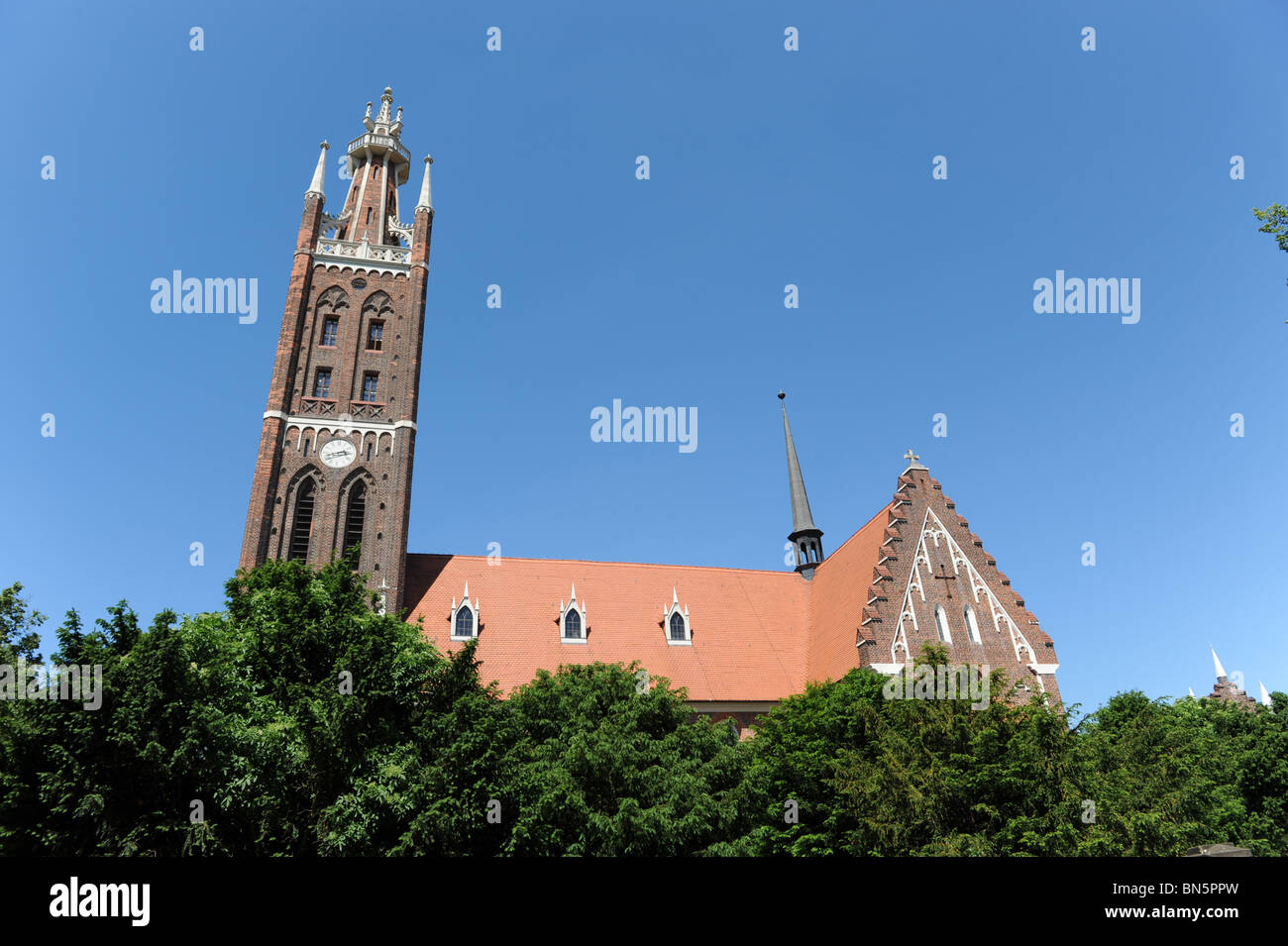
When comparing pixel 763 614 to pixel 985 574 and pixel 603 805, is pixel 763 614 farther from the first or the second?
pixel 603 805

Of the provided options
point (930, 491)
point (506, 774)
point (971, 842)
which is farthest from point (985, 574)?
point (506, 774)

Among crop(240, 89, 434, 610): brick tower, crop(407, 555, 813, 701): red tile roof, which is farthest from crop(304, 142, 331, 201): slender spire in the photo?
crop(407, 555, 813, 701): red tile roof

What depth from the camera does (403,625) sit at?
67.2ft

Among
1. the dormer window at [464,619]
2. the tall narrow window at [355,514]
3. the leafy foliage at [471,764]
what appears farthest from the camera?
the tall narrow window at [355,514]

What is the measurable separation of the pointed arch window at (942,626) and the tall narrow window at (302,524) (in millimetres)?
26290

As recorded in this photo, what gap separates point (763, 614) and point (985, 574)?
1027 cm

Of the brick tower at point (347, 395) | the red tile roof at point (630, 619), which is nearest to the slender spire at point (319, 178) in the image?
the brick tower at point (347, 395)

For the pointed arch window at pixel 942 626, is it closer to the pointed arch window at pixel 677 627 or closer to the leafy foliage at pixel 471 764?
the leafy foliage at pixel 471 764

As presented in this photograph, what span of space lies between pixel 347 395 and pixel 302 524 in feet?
21.4

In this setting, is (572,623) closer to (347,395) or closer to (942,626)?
(347,395)

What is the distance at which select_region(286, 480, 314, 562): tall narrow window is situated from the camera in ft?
108

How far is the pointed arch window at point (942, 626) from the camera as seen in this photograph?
105 ft
